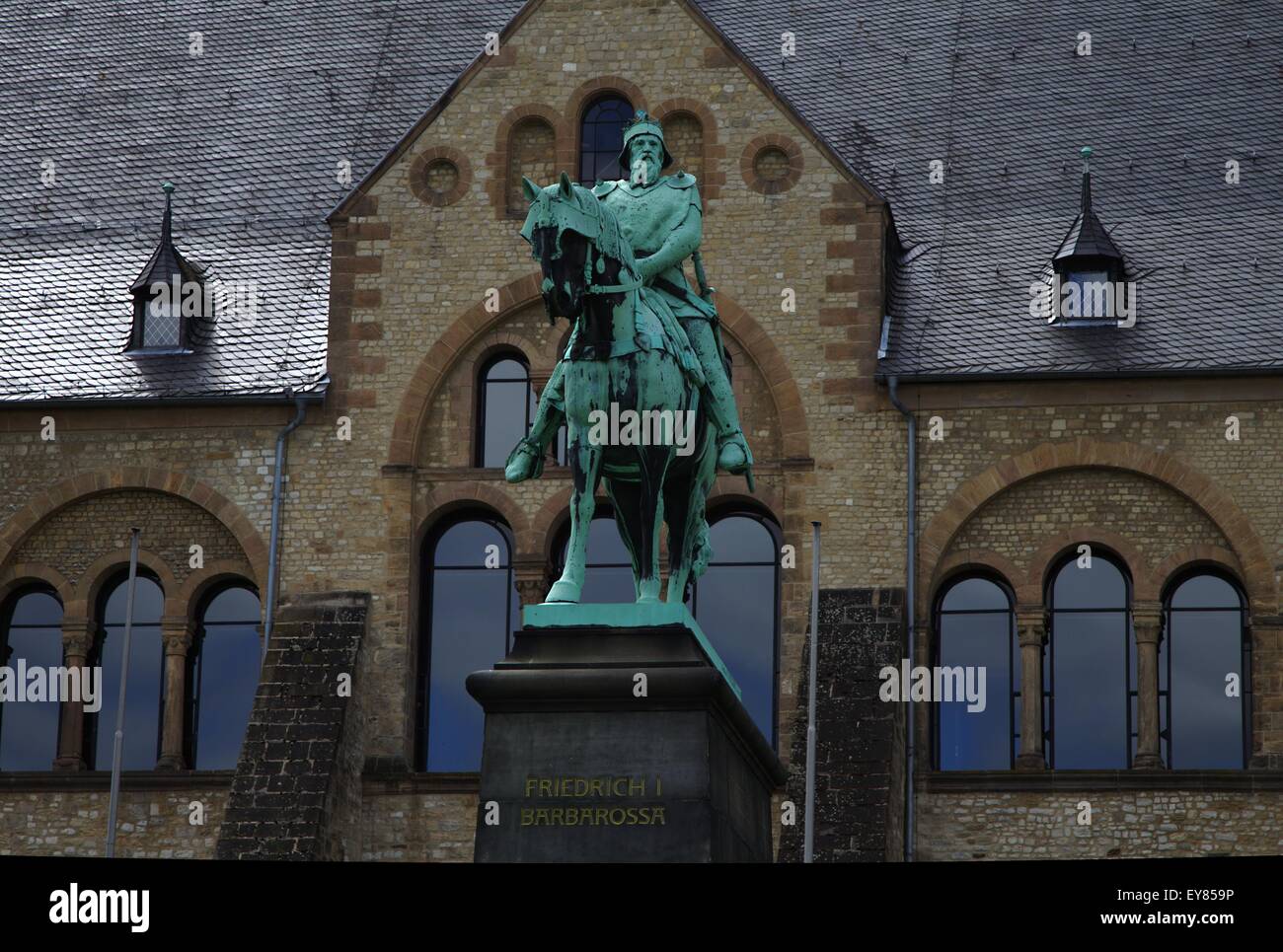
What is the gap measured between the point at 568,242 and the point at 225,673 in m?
18.7

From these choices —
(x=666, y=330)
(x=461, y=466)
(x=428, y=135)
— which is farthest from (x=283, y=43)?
(x=666, y=330)

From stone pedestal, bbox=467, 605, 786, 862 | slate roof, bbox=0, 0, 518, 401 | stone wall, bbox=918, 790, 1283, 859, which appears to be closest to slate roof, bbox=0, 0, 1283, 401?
slate roof, bbox=0, 0, 518, 401

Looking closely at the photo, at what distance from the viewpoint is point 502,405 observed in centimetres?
4078

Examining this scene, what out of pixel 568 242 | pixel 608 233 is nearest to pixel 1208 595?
pixel 608 233

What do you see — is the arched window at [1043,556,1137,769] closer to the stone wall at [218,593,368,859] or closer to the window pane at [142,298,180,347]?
the stone wall at [218,593,368,859]

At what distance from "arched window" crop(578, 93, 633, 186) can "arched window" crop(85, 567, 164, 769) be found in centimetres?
800

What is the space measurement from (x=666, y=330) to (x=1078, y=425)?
16.3 meters

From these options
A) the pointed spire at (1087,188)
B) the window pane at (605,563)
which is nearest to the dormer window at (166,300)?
the window pane at (605,563)

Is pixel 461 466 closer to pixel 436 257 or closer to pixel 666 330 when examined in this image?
pixel 436 257

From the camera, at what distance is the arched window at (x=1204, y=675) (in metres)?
38.3

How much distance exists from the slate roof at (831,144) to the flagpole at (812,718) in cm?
A: 335

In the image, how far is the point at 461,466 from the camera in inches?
1586

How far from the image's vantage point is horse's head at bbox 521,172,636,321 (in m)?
22.8

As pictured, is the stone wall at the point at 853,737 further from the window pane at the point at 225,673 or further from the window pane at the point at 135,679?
the window pane at the point at 135,679
